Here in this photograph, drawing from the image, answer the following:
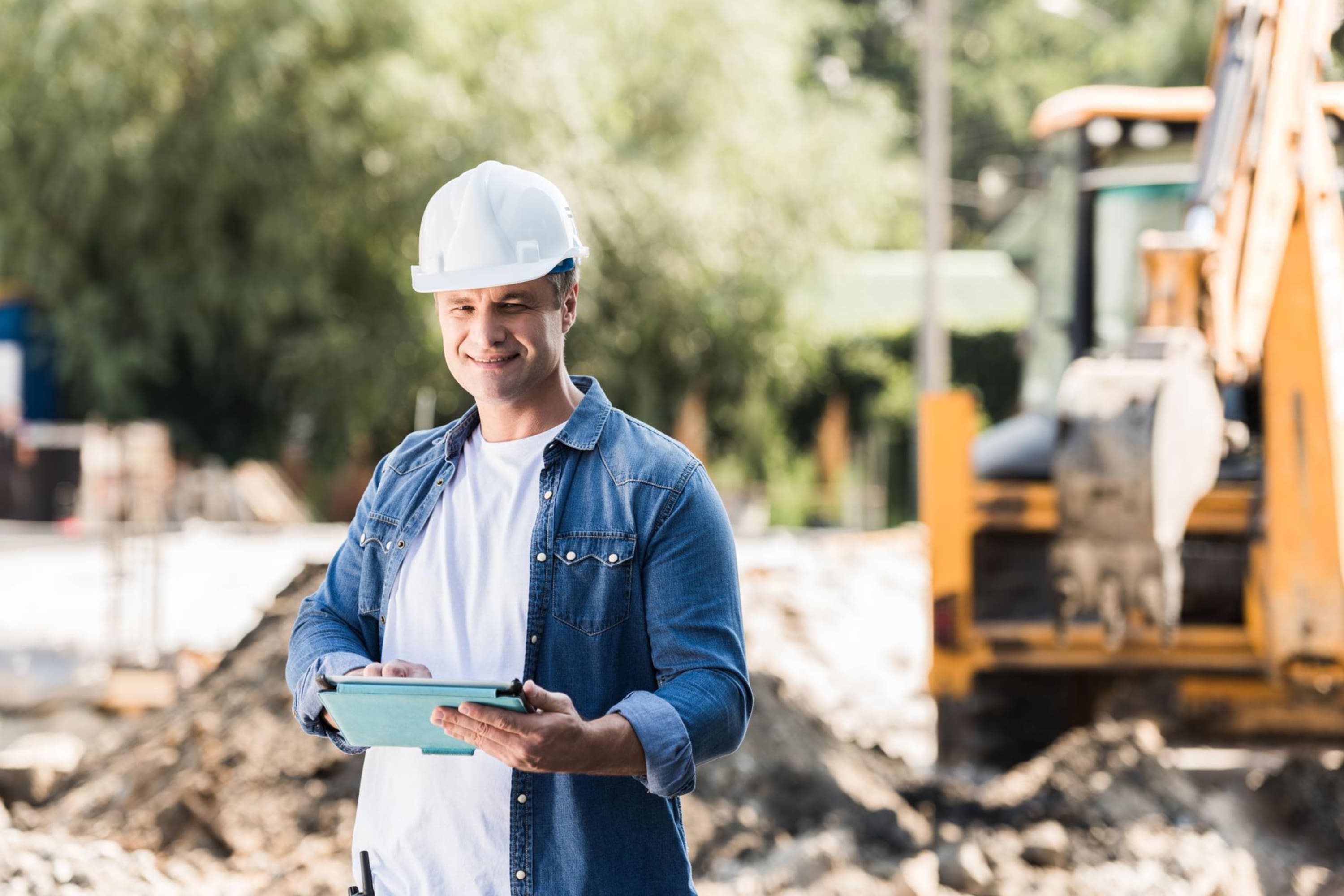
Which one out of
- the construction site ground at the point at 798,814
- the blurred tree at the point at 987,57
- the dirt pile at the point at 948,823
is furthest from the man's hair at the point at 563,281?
the blurred tree at the point at 987,57

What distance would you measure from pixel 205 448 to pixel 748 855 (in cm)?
1844

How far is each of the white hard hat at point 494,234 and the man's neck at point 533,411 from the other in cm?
17

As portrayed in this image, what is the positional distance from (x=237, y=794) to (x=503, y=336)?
13.1 feet

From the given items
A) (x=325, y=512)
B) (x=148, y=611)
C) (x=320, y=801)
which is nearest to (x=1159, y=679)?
(x=320, y=801)

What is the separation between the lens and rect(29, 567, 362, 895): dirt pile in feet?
17.8

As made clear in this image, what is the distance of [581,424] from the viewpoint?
2.24 m

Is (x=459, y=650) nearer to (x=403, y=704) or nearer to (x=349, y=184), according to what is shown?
(x=403, y=704)

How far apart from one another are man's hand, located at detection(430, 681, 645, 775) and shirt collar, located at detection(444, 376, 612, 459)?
38 centimetres

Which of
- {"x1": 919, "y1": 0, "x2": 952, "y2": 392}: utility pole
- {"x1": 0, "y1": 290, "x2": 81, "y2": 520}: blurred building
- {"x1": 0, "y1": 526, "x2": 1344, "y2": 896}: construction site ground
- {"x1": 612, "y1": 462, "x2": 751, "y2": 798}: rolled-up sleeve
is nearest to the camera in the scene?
{"x1": 612, "y1": 462, "x2": 751, "y2": 798}: rolled-up sleeve

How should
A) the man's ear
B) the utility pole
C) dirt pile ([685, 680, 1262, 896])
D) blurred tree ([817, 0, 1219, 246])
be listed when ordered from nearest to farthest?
the man's ear → dirt pile ([685, 680, 1262, 896]) → the utility pole → blurred tree ([817, 0, 1219, 246])

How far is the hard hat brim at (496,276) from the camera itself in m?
2.16

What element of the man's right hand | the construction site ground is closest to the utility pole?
the construction site ground

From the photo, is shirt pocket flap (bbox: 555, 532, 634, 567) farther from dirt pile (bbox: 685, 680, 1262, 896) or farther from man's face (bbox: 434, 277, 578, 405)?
dirt pile (bbox: 685, 680, 1262, 896)

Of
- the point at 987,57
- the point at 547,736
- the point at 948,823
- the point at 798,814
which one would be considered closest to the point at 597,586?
the point at 547,736
